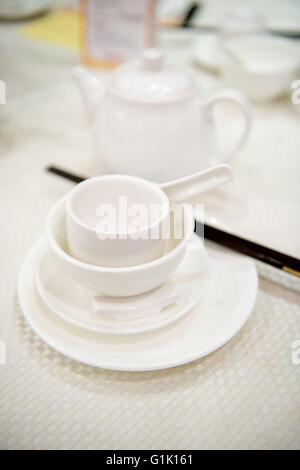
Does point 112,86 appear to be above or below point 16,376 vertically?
above

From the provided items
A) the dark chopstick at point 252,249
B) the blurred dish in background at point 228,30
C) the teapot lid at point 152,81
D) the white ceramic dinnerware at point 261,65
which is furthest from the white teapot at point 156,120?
the blurred dish in background at point 228,30

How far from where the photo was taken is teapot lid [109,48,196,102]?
0.51 meters

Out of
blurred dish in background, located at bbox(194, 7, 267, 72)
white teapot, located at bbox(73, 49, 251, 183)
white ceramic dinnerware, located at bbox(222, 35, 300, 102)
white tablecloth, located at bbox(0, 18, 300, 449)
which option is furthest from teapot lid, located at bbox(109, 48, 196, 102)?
blurred dish in background, located at bbox(194, 7, 267, 72)

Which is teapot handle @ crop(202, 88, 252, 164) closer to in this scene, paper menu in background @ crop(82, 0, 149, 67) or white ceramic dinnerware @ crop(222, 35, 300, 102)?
white ceramic dinnerware @ crop(222, 35, 300, 102)

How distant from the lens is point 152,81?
516 millimetres

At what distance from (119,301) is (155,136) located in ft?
0.77

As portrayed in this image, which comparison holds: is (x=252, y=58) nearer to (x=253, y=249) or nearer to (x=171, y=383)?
(x=253, y=249)

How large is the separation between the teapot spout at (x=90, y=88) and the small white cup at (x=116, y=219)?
8.2 inches

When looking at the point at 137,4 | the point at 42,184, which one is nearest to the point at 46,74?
the point at 137,4

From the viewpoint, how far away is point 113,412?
32cm

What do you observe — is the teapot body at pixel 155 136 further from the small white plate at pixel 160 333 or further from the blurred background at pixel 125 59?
the small white plate at pixel 160 333

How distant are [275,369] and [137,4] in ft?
2.35

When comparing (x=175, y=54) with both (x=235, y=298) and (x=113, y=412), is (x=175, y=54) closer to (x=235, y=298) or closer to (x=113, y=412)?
(x=235, y=298)

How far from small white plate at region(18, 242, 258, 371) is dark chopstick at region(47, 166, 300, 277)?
0.02m
